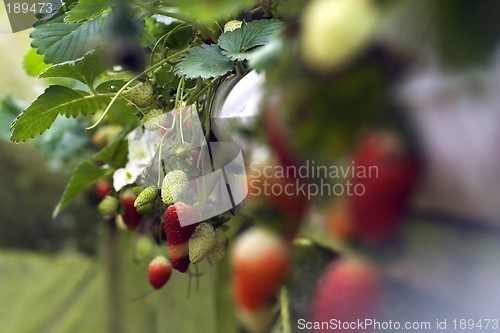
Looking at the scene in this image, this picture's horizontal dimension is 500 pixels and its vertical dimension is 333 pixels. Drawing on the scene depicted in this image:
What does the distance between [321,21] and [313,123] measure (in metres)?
0.02

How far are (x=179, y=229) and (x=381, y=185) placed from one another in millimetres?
298

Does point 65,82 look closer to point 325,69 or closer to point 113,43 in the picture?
point 113,43

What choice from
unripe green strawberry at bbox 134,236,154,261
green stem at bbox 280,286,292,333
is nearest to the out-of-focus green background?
unripe green strawberry at bbox 134,236,154,261

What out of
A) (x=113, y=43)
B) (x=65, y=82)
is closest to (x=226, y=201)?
(x=113, y=43)

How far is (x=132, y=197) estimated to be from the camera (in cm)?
59

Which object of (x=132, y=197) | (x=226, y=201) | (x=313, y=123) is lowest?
(x=132, y=197)

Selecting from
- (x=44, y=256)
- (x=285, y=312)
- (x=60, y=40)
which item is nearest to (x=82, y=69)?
(x=60, y=40)

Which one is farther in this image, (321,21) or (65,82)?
(65,82)

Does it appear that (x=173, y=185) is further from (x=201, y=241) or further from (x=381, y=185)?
(x=381, y=185)

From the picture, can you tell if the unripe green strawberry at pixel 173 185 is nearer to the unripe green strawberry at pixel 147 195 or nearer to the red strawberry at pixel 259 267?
the unripe green strawberry at pixel 147 195

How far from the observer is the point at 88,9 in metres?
0.39

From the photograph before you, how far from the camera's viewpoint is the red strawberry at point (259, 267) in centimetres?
16

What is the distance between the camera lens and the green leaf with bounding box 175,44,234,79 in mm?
415

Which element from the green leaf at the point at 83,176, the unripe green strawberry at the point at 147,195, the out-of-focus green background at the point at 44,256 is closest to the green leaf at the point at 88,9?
the unripe green strawberry at the point at 147,195
